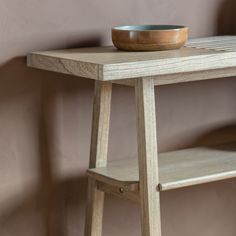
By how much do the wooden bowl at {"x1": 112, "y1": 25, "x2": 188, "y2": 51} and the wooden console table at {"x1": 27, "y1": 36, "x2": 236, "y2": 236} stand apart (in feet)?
0.07

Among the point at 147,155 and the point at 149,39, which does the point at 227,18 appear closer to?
the point at 149,39

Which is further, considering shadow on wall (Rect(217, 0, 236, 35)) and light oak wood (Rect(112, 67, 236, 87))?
shadow on wall (Rect(217, 0, 236, 35))

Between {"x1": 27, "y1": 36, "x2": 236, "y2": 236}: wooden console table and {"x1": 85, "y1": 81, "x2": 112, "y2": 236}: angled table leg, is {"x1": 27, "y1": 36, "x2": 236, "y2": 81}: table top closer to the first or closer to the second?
{"x1": 27, "y1": 36, "x2": 236, "y2": 236}: wooden console table

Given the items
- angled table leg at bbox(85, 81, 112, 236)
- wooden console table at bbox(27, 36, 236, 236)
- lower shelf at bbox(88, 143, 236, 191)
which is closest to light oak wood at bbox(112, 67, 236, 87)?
wooden console table at bbox(27, 36, 236, 236)

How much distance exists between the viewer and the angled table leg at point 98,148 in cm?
151

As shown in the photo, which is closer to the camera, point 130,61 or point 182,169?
point 130,61

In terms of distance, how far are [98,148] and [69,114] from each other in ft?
0.39

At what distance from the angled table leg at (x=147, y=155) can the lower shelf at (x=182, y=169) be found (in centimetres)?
3

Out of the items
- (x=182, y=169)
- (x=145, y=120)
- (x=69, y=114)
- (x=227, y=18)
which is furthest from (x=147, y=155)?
(x=227, y=18)

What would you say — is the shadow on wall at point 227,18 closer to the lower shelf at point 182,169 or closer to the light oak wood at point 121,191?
the lower shelf at point 182,169

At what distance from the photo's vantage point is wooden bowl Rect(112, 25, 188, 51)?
1.38 metres

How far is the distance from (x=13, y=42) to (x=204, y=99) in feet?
1.91

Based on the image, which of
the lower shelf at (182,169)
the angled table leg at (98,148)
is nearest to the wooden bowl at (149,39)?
the angled table leg at (98,148)

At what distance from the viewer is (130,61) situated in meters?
1.26
